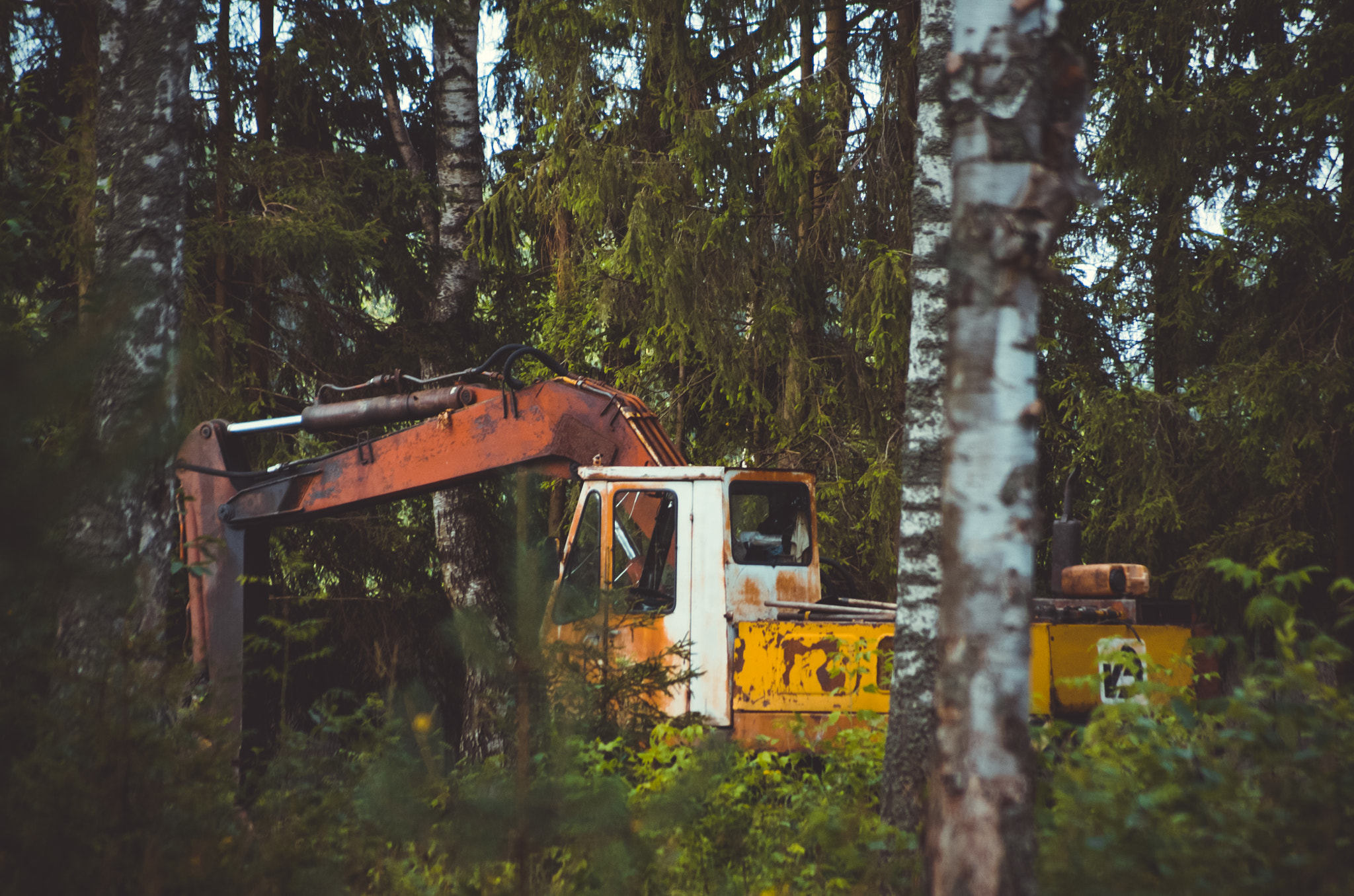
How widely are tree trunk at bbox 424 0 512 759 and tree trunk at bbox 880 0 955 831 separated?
677 centimetres

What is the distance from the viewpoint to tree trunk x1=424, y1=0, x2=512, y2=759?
426 inches

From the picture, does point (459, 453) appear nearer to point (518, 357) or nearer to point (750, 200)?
point (518, 357)

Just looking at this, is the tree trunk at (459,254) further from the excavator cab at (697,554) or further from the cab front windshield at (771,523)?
the cab front windshield at (771,523)

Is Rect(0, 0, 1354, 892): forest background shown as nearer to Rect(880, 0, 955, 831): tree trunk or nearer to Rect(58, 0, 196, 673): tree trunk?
Rect(58, 0, 196, 673): tree trunk

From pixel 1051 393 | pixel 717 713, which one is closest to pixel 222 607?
pixel 717 713

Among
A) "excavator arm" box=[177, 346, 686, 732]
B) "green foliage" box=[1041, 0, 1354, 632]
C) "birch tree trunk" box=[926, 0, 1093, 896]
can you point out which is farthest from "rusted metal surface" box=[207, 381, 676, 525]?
"green foliage" box=[1041, 0, 1354, 632]

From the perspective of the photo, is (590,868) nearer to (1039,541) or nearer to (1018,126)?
(1018,126)

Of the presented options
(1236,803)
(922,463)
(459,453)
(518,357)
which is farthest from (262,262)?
(1236,803)

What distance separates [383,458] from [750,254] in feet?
14.8

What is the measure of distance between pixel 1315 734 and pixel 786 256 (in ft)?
27.3

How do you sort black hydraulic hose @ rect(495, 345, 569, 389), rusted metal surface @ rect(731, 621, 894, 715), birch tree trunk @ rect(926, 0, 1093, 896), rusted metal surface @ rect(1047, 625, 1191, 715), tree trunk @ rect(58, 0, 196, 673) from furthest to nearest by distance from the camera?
black hydraulic hose @ rect(495, 345, 569, 389) < rusted metal surface @ rect(731, 621, 894, 715) < rusted metal surface @ rect(1047, 625, 1191, 715) < tree trunk @ rect(58, 0, 196, 673) < birch tree trunk @ rect(926, 0, 1093, 896)

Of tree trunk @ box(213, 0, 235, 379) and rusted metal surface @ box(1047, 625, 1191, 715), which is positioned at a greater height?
tree trunk @ box(213, 0, 235, 379)

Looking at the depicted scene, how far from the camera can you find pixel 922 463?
476 centimetres

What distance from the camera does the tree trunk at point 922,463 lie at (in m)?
4.34
